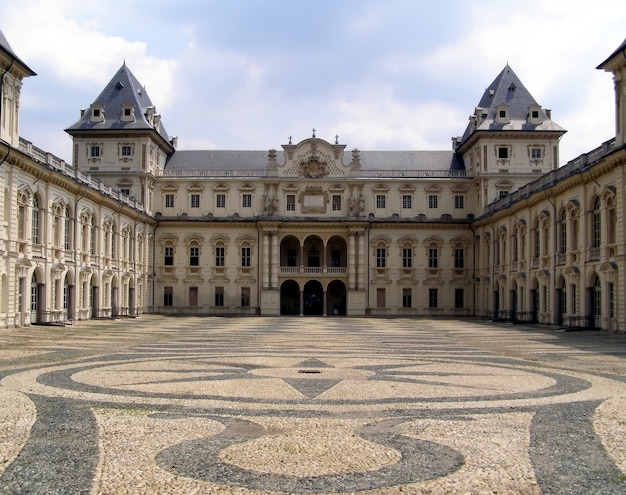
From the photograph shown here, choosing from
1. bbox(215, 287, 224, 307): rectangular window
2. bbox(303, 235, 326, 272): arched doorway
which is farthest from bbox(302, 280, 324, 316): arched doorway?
bbox(215, 287, 224, 307): rectangular window

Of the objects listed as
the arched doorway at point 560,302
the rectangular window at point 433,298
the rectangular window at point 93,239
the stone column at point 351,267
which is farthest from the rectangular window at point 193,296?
the arched doorway at point 560,302

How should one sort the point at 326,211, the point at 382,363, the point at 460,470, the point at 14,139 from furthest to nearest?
the point at 326,211 → the point at 14,139 → the point at 382,363 → the point at 460,470

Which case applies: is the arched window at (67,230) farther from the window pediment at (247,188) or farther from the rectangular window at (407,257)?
the rectangular window at (407,257)

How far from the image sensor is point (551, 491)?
828 centimetres

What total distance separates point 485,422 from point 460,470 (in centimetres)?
313

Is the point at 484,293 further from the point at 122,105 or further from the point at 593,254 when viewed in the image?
the point at 122,105

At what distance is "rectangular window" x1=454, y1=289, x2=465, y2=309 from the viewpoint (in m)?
70.1

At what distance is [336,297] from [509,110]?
84.3 ft

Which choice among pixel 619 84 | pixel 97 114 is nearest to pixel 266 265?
pixel 97 114

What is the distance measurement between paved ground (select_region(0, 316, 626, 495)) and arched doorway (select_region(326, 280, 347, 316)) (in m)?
50.2

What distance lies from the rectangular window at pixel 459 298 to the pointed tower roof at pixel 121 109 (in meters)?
33.9

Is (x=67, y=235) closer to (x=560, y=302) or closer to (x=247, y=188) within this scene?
(x=247, y=188)

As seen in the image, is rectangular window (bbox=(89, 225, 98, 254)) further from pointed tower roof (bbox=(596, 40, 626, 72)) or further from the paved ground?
pointed tower roof (bbox=(596, 40, 626, 72))

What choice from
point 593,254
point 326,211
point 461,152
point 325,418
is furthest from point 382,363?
point 461,152
